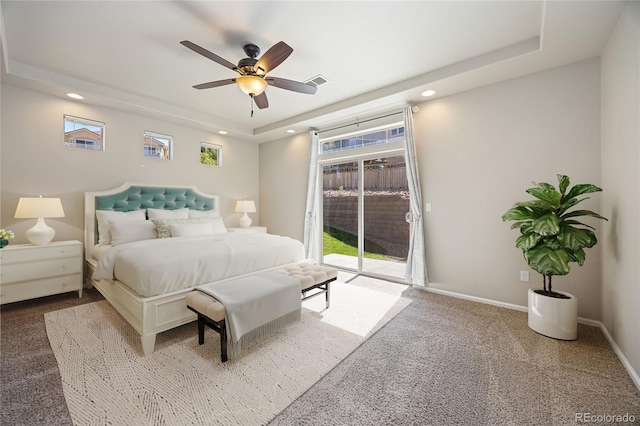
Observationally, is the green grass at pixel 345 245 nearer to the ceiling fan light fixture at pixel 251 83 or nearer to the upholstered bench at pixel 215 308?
the upholstered bench at pixel 215 308

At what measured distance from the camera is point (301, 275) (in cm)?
284

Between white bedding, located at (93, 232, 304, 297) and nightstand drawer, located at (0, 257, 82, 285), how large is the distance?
3.40ft

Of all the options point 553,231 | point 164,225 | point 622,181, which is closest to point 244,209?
A: point 164,225

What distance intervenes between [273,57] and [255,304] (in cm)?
216

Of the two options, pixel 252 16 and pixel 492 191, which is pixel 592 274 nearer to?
pixel 492 191

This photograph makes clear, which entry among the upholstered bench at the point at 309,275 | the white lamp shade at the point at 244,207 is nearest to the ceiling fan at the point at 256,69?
the upholstered bench at the point at 309,275

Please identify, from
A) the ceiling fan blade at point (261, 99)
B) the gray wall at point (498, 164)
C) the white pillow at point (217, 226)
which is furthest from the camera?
the white pillow at point (217, 226)

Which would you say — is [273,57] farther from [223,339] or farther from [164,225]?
[164,225]

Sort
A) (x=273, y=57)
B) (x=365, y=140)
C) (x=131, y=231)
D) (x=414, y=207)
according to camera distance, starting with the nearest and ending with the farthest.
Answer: (x=273, y=57) → (x=131, y=231) → (x=414, y=207) → (x=365, y=140)

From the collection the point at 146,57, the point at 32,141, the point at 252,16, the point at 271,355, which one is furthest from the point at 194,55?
the point at 271,355

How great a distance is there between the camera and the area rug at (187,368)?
1.54 metres

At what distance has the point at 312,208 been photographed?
16.3 ft

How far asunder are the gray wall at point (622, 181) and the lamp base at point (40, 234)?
227 inches

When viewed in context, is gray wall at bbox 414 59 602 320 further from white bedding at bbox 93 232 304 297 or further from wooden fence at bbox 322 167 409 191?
white bedding at bbox 93 232 304 297
